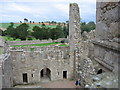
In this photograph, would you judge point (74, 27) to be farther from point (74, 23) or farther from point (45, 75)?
point (45, 75)

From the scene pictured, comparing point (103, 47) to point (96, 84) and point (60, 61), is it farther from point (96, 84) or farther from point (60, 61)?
point (60, 61)

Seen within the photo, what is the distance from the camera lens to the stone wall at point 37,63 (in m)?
13.8

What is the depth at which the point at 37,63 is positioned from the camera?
14266 mm

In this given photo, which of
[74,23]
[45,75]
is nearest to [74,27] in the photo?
[74,23]

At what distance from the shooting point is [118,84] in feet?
7.81

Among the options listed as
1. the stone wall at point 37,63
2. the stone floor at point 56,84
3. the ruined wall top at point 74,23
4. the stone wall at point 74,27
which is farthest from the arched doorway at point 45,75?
the ruined wall top at point 74,23

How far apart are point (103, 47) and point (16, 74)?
12609 mm

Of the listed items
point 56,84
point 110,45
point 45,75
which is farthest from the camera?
point 45,75

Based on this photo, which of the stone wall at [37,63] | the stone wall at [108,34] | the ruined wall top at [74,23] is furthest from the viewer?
the ruined wall top at [74,23]

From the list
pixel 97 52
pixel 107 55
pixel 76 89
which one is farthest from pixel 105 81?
pixel 76 89

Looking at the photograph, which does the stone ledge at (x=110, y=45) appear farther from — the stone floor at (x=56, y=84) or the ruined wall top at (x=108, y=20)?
the stone floor at (x=56, y=84)

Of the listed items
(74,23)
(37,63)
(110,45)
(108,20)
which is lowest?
(37,63)

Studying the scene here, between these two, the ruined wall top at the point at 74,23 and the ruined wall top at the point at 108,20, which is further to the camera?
the ruined wall top at the point at 74,23

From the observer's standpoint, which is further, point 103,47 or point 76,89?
point 76,89
